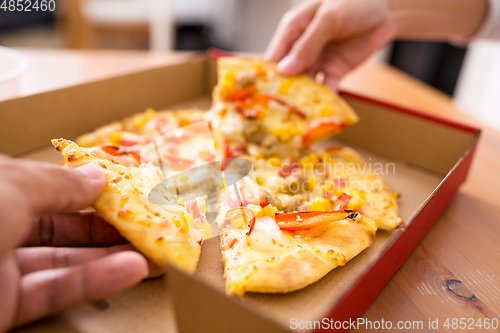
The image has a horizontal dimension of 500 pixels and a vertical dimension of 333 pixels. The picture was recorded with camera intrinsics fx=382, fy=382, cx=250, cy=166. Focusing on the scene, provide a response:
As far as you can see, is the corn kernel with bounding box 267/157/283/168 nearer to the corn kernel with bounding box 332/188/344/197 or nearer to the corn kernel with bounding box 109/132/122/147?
the corn kernel with bounding box 332/188/344/197

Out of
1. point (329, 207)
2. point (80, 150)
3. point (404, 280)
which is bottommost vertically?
point (404, 280)

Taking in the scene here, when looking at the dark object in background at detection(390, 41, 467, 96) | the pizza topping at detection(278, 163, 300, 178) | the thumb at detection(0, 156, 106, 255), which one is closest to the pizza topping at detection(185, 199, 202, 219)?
the thumb at detection(0, 156, 106, 255)

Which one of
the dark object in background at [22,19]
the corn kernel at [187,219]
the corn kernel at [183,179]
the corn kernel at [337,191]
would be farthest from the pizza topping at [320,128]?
the dark object in background at [22,19]

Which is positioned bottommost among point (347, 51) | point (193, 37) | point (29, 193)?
point (193, 37)

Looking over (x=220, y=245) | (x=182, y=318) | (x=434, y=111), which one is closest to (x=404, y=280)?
(x=220, y=245)

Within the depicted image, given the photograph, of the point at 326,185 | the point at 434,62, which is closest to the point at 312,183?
the point at 326,185

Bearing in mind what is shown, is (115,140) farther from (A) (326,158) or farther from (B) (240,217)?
(A) (326,158)

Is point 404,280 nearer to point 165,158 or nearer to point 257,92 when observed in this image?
point 165,158
